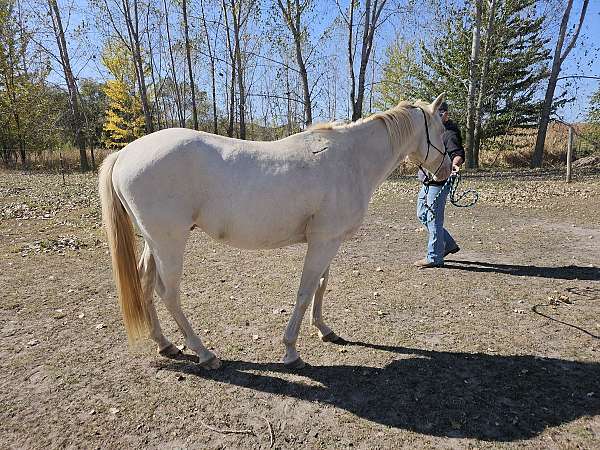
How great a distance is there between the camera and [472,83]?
16.0 meters

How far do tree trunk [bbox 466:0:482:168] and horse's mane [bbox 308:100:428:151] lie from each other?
14.9m

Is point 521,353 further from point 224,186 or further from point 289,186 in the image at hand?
point 224,186

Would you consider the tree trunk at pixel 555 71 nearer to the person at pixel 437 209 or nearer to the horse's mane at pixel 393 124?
the person at pixel 437 209

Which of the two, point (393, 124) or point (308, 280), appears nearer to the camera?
point (308, 280)

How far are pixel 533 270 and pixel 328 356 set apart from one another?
3663 millimetres

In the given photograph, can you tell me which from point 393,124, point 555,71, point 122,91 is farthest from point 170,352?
point 122,91

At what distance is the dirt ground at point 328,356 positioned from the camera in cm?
245

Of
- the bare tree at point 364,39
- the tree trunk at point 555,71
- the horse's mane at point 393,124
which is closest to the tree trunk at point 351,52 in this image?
the bare tree at point 364,39

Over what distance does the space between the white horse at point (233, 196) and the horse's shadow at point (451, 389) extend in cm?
29

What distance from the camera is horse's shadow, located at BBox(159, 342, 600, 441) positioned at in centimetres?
248

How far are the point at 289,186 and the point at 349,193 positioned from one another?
0.52 m

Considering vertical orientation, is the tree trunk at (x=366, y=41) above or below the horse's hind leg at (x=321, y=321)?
Result: above

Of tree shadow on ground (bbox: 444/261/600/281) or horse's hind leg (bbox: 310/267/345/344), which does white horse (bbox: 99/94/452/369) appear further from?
tree shadow on ground (bbox: 444/261/600/281)

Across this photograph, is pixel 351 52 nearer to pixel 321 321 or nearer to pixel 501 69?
pixel 501 69
